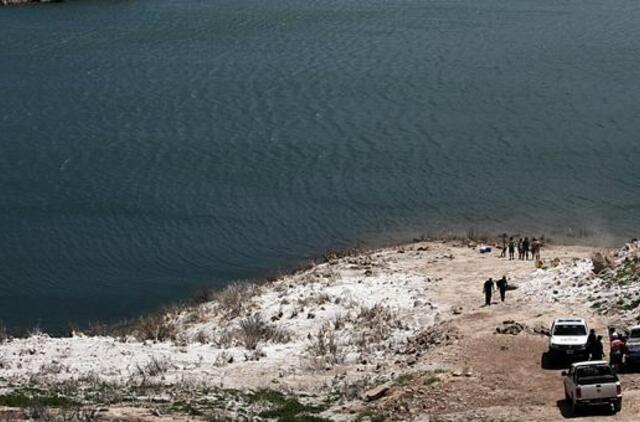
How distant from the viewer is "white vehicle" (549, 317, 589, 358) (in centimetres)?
3092

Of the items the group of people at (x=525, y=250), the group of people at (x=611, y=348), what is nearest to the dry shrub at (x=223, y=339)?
the group of people at (x=611, y=348)

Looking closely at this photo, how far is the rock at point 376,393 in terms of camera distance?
29.2 m

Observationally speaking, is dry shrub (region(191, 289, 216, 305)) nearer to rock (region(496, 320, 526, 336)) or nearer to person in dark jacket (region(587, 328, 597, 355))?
rock (region(496, 320, 526, 336))

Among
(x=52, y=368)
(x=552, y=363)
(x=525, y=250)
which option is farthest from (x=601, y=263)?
(x=52, y=368)

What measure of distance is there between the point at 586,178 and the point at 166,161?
2259cm

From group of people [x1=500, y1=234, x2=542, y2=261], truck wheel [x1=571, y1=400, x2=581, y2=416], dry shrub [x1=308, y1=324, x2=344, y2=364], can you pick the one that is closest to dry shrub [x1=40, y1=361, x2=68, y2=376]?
dry shrub [x1=308, y1=324, x2=344, y2=364]

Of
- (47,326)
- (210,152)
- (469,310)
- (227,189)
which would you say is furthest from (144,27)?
(469,310)

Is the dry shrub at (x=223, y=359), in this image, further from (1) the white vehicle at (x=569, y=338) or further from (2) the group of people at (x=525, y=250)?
(2) the group of people at (x=525, y=250)

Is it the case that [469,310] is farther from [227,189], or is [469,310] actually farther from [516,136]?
[516,136]

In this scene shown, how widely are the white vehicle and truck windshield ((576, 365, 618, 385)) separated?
3917 millimetres

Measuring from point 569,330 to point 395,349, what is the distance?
5.27 meters

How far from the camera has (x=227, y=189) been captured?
61.1 m

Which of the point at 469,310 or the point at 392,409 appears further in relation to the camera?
the point at 469,310

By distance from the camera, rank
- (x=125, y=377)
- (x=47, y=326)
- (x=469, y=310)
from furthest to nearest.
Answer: (x=47, y=326) < (x=469, y=310) < (x=125, y=377)
